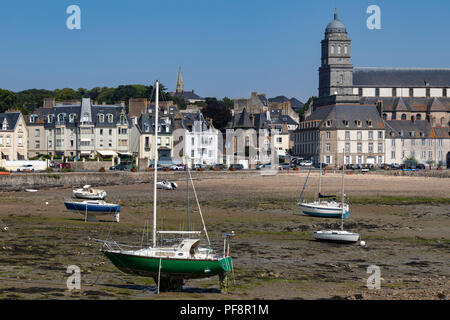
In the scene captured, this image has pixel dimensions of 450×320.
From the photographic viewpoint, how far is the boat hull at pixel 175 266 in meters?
18.7

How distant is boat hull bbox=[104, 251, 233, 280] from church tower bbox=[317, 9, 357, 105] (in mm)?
133893

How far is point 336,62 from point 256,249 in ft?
429

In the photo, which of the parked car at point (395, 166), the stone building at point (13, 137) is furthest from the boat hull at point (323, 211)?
the parked car at point (395, 166)

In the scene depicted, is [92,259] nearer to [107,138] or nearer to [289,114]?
[107,138]

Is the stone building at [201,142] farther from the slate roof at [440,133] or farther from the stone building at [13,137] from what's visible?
the slate roof at [440,133]

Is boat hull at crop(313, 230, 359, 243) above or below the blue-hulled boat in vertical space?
below

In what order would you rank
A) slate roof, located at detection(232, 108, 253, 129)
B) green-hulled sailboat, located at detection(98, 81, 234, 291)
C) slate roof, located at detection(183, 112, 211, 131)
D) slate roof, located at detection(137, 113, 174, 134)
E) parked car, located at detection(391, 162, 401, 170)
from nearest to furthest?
1. green-hulled sailboat, located at detection(98, 81, 234, 291)
2. slate roof, located at detection(137, 113, 174, 134)
3. parked car, located at detection(391, 162, 401, 170)
4. slate roof, located at detection(183, 112, 211, 131)
5. slate roof, located at detection(232, 108, 253, 129)

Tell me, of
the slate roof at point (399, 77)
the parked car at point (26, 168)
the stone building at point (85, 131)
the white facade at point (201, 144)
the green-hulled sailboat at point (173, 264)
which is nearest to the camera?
the green-hulled sailboat at point (173, 264)

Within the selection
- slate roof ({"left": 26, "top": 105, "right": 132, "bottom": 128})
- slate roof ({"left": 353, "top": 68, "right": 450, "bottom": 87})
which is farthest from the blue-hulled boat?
slate roof ({"left": 353, "top": 68, "right": 450, "bottom": 87})

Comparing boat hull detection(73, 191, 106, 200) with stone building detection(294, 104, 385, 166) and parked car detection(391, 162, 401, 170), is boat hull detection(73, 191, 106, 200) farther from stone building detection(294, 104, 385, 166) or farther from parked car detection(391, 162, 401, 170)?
stone building detection(294, 104, 385, 166)

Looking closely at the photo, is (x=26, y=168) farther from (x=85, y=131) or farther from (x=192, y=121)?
(x=192, y=121)

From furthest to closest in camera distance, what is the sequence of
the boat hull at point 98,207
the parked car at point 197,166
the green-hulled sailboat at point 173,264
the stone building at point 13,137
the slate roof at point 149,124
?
the slate roof at point 149,124
the parked car at point 197,166
the stone building at point 13,137
the boat hull at point 98,207
the green-hulled sailboat at point 173,264

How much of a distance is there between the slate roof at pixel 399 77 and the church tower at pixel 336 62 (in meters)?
3.51

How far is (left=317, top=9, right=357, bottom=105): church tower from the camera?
5945 inches
